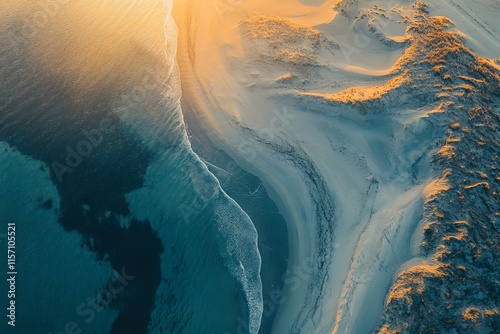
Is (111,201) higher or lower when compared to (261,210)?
lower

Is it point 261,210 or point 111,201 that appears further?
point 261,210

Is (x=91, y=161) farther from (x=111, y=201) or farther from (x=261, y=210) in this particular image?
(x=261, y=210)

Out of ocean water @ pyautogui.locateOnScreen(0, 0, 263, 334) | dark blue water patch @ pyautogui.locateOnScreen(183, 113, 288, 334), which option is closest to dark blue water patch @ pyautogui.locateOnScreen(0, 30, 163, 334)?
ocean water @ pyautogui.locateOnScreen(0, 0, 263, 334)

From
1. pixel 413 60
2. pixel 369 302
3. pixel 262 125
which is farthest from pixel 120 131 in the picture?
pixel 413 60

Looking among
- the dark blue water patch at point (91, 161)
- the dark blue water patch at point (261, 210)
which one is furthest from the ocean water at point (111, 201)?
the dark blue water patch at point (261, 210)

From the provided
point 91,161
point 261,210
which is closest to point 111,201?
point 91,161

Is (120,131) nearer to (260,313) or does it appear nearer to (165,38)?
(165,38)
